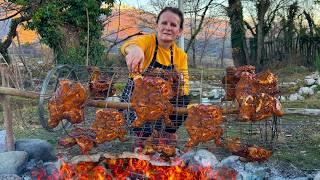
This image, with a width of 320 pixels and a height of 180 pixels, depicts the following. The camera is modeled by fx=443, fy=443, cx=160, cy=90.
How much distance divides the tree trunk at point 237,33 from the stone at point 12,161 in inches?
671

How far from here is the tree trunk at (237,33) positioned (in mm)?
20984

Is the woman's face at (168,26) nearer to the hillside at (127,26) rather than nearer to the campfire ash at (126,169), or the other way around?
the campfire ash at (126,169)

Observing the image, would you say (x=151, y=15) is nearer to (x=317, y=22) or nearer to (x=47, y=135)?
(x=317, y=22)

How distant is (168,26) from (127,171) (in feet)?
5.27

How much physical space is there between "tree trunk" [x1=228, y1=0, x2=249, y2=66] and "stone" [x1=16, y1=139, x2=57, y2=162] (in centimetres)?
1649

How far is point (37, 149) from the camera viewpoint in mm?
5758

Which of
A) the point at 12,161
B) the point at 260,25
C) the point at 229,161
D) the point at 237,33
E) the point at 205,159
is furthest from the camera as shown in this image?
the point at 237,33

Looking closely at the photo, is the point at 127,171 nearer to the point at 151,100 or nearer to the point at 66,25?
the point at 151,100

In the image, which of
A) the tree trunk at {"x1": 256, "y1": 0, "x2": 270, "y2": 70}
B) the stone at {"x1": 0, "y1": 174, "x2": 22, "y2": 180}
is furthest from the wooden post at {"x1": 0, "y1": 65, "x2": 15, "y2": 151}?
the tree trunk at {"x1": 256, "y1": 0, "x2": 270, "y2": 70}

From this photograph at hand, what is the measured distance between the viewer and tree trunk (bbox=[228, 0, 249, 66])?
68.8ft

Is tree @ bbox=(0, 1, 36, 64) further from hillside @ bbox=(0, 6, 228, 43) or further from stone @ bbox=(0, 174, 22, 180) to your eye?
stone @ bbox=(0, 174, 22, 180)

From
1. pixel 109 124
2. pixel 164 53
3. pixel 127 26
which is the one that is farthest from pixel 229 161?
pixel 127 26

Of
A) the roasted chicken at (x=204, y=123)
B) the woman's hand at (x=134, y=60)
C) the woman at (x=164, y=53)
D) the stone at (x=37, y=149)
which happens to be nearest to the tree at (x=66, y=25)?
the stone at (x=37, y=149)

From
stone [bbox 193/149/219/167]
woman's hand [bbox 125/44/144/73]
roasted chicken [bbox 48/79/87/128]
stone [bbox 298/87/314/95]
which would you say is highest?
woman's hand [bbox 125/44/144/73]
